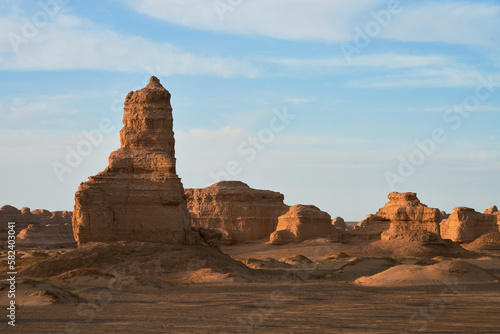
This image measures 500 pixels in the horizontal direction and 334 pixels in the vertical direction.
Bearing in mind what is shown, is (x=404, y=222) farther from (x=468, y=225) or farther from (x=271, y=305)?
(x=271, y=305)

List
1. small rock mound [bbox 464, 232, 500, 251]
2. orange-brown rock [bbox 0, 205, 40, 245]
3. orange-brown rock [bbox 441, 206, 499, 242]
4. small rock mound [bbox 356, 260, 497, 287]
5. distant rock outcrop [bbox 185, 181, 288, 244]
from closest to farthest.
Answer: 1. small rock mound [bbox 356, 260, 497, 287]
2. small rock mound [bbox 464, 232, 500, 251]
3. distant rock outcrop [bbox 185, 181, 288, 244]
4. orange-brown rock [bbox 441, 206, 499, 242]
5. orange-brown rock [bbox 0, 205, 40, 245]

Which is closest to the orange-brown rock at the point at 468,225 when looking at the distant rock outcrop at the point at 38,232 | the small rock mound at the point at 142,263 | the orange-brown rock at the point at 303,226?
the orange-brown rock at the point at 303,226

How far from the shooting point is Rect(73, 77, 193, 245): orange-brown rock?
3058 centimetres

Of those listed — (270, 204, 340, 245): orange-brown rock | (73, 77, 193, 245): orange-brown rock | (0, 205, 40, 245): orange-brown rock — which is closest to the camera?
(73, 77, 193, 245): orange-brown rock

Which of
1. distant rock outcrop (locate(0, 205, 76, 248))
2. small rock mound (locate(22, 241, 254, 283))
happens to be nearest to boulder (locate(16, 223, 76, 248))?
distant rock outcrop (locate(0, 205, 76, 248))

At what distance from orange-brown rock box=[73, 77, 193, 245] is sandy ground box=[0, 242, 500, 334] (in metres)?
5.23

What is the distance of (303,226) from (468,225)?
56.9ft

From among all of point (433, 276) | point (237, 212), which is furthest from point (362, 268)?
point (237, 212)

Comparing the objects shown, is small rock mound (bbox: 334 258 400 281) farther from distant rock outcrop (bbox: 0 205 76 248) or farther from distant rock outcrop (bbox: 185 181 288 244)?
distant rock outcrop (bbox: 0 205 76 248)

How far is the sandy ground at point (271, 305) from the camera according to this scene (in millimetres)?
14578

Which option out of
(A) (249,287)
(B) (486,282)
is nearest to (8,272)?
(A) (249,287)

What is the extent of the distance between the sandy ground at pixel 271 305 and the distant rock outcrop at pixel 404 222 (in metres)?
21.9

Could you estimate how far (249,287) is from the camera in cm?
2469

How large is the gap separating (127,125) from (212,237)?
734cm
